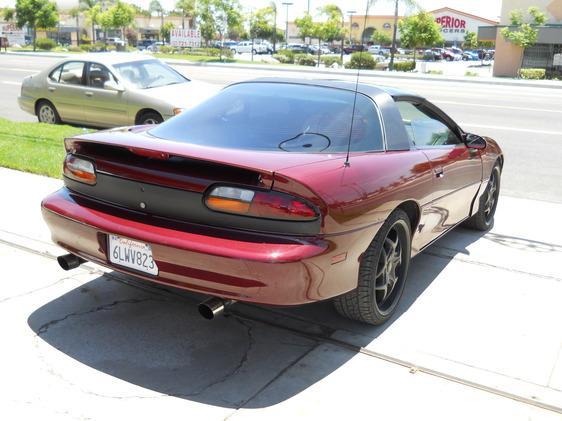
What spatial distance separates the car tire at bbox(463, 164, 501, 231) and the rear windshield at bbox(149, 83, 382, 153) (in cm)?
215

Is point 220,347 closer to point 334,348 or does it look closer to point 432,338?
point 334,348

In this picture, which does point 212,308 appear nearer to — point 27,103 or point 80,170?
point 80,170

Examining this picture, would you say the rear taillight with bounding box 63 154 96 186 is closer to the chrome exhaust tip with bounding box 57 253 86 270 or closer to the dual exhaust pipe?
the chrome exhaust tip with bounding box 57 253 86 270

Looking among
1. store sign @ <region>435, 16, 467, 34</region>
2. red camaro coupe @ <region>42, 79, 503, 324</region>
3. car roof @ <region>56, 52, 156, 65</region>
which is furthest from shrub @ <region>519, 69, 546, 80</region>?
store sign @ <region>435, 16, 467, 34</region>

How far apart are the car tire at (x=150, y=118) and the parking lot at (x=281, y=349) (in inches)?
205

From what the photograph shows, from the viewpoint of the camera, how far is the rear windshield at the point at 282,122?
3836 mm

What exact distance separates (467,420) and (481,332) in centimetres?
102

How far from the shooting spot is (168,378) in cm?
332

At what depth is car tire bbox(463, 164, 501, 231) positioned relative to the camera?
19.5 ft

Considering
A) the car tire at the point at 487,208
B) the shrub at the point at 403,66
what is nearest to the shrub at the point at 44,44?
the shrub at the point at 403,66

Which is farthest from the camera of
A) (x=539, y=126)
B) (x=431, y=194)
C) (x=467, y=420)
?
(x=539, y=126)

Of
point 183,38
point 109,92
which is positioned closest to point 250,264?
point 109,92

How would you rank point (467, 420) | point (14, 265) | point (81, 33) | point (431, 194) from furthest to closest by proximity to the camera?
point (81, 33) → point (14, 265) → point (431, 194) → point (467, 420)

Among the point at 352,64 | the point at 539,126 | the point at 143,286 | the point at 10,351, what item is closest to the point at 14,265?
the point at 143,286
